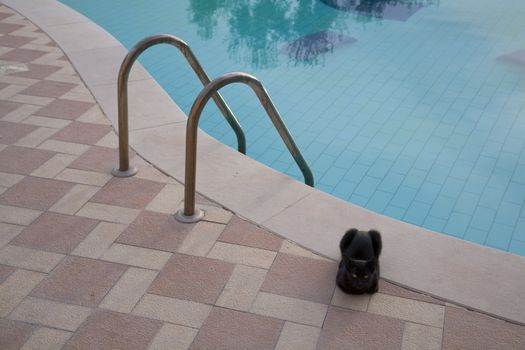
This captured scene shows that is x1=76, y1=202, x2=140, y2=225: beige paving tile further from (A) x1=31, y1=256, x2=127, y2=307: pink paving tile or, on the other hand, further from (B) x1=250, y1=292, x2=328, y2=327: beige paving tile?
(B) x1=250, y1=292, x2=328, y2=327: beige paving tile

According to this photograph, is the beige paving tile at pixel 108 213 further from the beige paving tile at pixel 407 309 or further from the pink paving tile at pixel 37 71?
the pink paving tile at pixel 37 71

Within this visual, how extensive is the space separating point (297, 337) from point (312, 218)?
3.55 feet

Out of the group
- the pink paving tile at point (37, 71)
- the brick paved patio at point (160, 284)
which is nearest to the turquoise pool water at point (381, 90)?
the brick paved patio at point (160, 284)

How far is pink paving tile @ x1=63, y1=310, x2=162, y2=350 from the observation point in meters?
3.10

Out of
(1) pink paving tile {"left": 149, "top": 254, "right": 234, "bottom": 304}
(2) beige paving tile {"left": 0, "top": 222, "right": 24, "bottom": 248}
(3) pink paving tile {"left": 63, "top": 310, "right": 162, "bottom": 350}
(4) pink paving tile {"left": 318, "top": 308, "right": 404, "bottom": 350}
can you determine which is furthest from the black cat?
(2) beige paving tile {"left": 0, "top": 222, "right": 24, "bottom": 248}

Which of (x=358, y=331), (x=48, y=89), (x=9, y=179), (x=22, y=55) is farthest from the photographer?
(x=22, y=55)

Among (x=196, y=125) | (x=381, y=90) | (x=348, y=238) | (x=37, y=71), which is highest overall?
(x=196, y=125)

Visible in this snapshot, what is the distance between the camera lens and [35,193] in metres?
4.36

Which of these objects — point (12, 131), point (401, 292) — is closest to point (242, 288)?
point (401, 292)

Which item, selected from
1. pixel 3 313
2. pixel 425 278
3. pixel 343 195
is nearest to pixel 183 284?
pixel 3 313

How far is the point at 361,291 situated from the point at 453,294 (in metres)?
0.50

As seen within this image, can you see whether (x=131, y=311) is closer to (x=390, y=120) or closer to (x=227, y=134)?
(x=227, y=134)

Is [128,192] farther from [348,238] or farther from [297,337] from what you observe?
[297,337]

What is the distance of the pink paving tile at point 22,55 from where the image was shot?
6.79 meters
